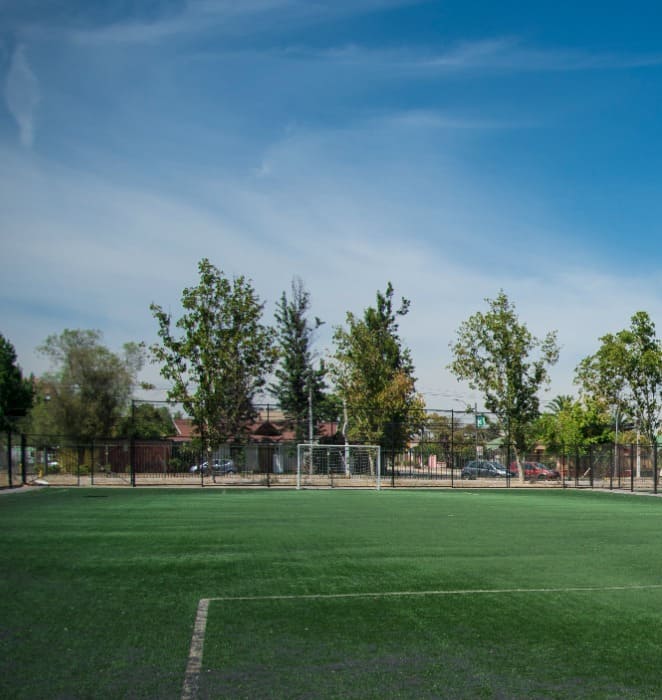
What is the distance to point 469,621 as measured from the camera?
647 cm

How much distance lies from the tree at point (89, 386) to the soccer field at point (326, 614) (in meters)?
42.7

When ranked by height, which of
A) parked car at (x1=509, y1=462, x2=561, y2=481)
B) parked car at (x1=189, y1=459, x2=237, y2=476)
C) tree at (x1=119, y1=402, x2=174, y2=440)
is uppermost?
tree at (x1=119, y1=402, x2=174, y2=440)

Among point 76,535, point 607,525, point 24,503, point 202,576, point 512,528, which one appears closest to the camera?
point 202,576

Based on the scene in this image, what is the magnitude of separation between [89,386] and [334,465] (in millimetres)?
25606

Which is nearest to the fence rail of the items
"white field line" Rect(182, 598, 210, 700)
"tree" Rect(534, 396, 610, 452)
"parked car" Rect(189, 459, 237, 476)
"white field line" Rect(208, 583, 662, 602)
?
"parked car" Rect(189, 459, 237, 476)

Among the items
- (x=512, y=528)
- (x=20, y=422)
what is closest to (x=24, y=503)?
(x=512, y=528)

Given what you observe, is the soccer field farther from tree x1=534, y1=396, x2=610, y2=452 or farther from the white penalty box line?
tree x1=534, y1=396, x2=610, y2=452

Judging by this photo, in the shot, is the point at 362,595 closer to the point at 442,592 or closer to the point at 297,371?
the point at 442,592

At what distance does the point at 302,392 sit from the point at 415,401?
514 inches

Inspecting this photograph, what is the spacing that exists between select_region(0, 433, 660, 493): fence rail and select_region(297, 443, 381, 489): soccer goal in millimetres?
106

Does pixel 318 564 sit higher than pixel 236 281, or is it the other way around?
pixel 236 281

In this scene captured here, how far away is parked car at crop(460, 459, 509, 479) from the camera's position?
36906mm

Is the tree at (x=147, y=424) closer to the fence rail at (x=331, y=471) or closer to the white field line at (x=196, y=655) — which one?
the fence rail at (x=331, y=471)

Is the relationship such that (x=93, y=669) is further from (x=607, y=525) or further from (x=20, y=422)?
(x=20, y=422)
